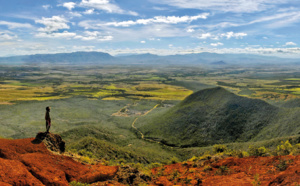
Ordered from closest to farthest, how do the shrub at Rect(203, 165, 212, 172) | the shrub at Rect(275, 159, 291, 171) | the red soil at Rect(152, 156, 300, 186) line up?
the red soil at Rect(152, 156, 300, 186) < the shrub at Rect(275, 159, 291, 171) < the shrub at Rect(203, 165, 212, 172)

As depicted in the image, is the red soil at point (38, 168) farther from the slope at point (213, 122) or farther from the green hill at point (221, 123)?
the green hill at point (221, 123)

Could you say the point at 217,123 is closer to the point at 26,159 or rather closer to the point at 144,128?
the point at 144,128

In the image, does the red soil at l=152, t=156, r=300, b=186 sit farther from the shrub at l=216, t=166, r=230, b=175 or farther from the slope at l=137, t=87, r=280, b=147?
the slope at l=137, t=87, r=280, b=147

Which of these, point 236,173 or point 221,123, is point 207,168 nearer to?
point 236,173

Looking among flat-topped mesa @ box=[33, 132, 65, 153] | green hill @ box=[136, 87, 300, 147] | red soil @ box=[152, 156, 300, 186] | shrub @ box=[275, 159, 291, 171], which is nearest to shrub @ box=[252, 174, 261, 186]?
red soil @ box=[152, 156, 300, 186]

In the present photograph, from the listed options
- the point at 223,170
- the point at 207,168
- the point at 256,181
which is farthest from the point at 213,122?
the point at 256,181

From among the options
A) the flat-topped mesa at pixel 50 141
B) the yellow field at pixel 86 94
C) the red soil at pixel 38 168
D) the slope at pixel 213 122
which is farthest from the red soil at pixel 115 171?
the yellow field at pixel 86 94
